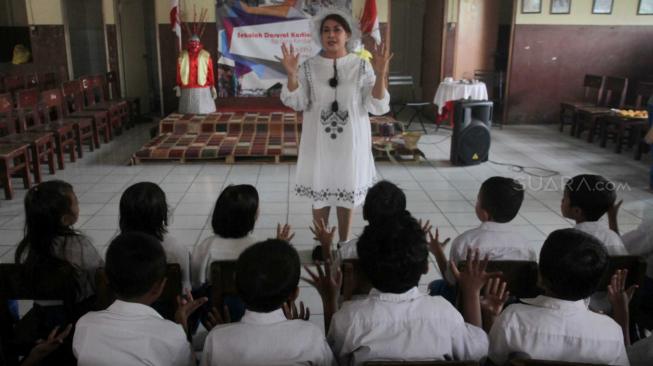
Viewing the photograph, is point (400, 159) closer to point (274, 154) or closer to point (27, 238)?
point (274, 154)

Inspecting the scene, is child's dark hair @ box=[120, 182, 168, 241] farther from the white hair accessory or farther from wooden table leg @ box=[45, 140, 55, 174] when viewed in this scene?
wooden table leg @ box=[45, 140, 55, 174]

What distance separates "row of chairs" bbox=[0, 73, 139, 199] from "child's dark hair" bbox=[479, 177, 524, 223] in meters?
3.94

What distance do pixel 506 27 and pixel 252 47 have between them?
433cm

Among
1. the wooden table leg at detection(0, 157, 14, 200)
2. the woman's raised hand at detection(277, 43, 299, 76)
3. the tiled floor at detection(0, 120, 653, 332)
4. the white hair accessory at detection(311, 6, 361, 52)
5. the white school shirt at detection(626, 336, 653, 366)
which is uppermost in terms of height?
the white hair accessory at detection(311, 6, 361, 52)

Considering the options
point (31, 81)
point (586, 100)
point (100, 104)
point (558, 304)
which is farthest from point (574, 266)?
point (586, 100)

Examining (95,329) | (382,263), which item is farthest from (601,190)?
(95,329)

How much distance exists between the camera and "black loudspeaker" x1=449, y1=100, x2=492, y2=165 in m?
5.72

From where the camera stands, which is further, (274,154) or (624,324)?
(274,154)

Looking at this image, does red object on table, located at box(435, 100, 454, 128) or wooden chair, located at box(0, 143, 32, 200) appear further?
red object on table, located at box(435, 100, 454, 128)

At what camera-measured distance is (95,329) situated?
139cm

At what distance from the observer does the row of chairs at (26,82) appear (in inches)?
270

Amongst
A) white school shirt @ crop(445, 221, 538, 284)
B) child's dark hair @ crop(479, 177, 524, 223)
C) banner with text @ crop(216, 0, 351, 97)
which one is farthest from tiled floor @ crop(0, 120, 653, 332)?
banner with text @ crop(216, 0, 351, 97)

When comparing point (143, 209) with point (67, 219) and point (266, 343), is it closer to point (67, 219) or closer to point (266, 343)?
point (67, 219)

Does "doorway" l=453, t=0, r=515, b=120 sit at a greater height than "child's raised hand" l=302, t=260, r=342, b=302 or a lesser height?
greater
